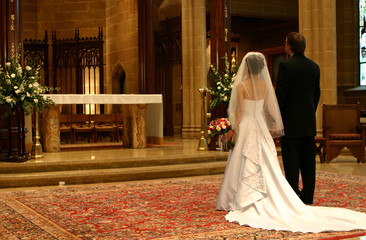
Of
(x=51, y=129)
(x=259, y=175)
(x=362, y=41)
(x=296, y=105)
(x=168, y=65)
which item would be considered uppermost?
(x=362, y=41)

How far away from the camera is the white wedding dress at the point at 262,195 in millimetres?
4465

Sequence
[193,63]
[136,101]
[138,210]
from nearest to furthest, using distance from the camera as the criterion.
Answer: [138,210], [136,101], [193,63]

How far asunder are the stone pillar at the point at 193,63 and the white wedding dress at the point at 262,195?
8.95 meters

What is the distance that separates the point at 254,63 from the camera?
5082 millimetres

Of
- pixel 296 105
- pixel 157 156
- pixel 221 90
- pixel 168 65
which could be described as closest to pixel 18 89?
pixel 157 156

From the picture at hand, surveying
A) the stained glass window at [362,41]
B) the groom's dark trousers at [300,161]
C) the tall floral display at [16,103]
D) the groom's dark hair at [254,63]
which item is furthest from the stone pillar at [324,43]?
the groom's dark hair at [254,63]

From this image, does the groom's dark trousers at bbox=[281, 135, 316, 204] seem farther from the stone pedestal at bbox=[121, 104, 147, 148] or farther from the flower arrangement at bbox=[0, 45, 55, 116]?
the stone pedestal at bbox=[121, 104, 147, 148]

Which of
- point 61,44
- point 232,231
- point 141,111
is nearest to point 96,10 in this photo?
point 61,44

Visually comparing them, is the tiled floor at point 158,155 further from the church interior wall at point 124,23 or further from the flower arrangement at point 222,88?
the church interior wall at point 124,23

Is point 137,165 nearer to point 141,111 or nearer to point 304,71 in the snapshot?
point 141,111

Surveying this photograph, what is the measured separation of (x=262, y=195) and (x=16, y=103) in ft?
15.8

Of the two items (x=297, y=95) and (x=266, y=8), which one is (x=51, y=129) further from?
(x=266, y=8)

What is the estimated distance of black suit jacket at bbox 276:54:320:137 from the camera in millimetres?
5270

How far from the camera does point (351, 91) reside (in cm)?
1448
